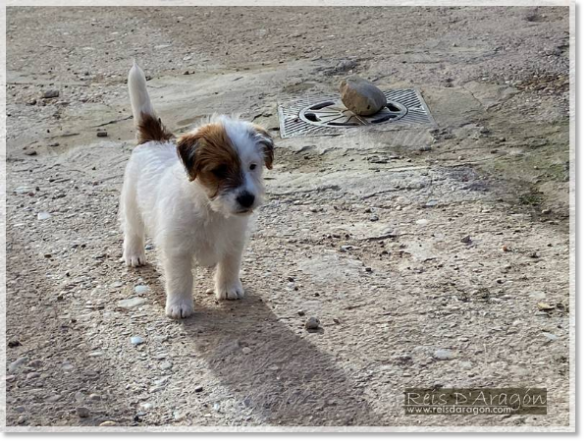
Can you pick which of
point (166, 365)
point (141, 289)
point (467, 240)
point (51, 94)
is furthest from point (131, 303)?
point (51, 94)

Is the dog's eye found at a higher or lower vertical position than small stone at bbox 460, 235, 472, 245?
higher

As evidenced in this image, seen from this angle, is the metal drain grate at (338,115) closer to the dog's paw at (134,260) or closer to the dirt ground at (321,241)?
the dirt ground at (321,241)

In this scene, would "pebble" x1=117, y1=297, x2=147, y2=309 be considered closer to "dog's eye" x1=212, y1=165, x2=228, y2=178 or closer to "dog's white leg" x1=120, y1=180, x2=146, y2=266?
"dog's white leg" x1=120, y1=180, x2=146, y2=266

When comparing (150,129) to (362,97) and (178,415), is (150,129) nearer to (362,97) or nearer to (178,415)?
(178,415)

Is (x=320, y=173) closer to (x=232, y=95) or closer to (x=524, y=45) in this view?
(x=232, y=95)

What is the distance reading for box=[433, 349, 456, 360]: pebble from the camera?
455cm

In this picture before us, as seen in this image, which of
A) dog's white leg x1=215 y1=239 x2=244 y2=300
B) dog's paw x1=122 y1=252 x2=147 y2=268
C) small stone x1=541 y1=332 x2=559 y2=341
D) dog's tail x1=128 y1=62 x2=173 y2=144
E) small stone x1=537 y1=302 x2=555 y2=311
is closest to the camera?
small stone x1=541 y1=332 x2=559 y2=341

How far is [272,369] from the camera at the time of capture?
4500mm

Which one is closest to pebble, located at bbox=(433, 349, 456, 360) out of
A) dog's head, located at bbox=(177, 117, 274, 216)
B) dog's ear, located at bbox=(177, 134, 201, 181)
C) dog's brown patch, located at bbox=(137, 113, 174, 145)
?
dog's head, located at bbox=(177, 117, 274, 216)

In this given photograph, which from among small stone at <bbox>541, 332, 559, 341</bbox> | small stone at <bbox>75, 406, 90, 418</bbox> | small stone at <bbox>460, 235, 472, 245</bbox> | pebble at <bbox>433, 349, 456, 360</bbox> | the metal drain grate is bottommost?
small stone at <bbox>460, 235, 472, 245</bbox>

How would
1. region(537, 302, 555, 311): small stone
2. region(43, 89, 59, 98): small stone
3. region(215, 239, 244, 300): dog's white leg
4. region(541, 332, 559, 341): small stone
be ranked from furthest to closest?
region(43, 89, 59, 98): small stone
region(215, 239, 244, 300): dog's white leg
region(537, 302, 555, 311): small stone
region(541, 332, 559, 341): small stone

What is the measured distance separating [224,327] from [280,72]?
14.9ft

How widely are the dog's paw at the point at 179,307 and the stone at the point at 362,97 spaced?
328cm

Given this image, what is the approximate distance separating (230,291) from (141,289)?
1.94ft
